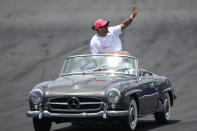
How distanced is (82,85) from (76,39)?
53.3ft

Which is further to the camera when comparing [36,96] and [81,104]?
[36,96]

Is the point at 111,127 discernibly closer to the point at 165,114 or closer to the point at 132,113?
the point at 132,113

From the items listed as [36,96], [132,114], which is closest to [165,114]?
[132,114]

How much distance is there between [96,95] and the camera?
485 inches

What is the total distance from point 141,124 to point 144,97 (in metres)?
1.20

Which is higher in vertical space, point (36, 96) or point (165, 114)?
point (36, 96)

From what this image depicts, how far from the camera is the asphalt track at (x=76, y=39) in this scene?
73.4 feet

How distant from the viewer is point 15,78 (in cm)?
2366

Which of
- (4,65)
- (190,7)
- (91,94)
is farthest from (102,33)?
(190,7)

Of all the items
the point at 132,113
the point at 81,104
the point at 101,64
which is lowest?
the point at 132,113

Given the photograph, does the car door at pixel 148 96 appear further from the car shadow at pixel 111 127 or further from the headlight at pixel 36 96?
the headlight at pixel 36 96

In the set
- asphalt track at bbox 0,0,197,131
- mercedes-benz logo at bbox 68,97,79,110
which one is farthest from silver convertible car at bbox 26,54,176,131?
asphalt track at bbox 0,0,197,131

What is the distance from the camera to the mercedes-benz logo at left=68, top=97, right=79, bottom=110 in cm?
1234

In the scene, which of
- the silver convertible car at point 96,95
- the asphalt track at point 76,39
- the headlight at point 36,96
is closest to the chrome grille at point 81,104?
the silver convertible car at point 96,95
